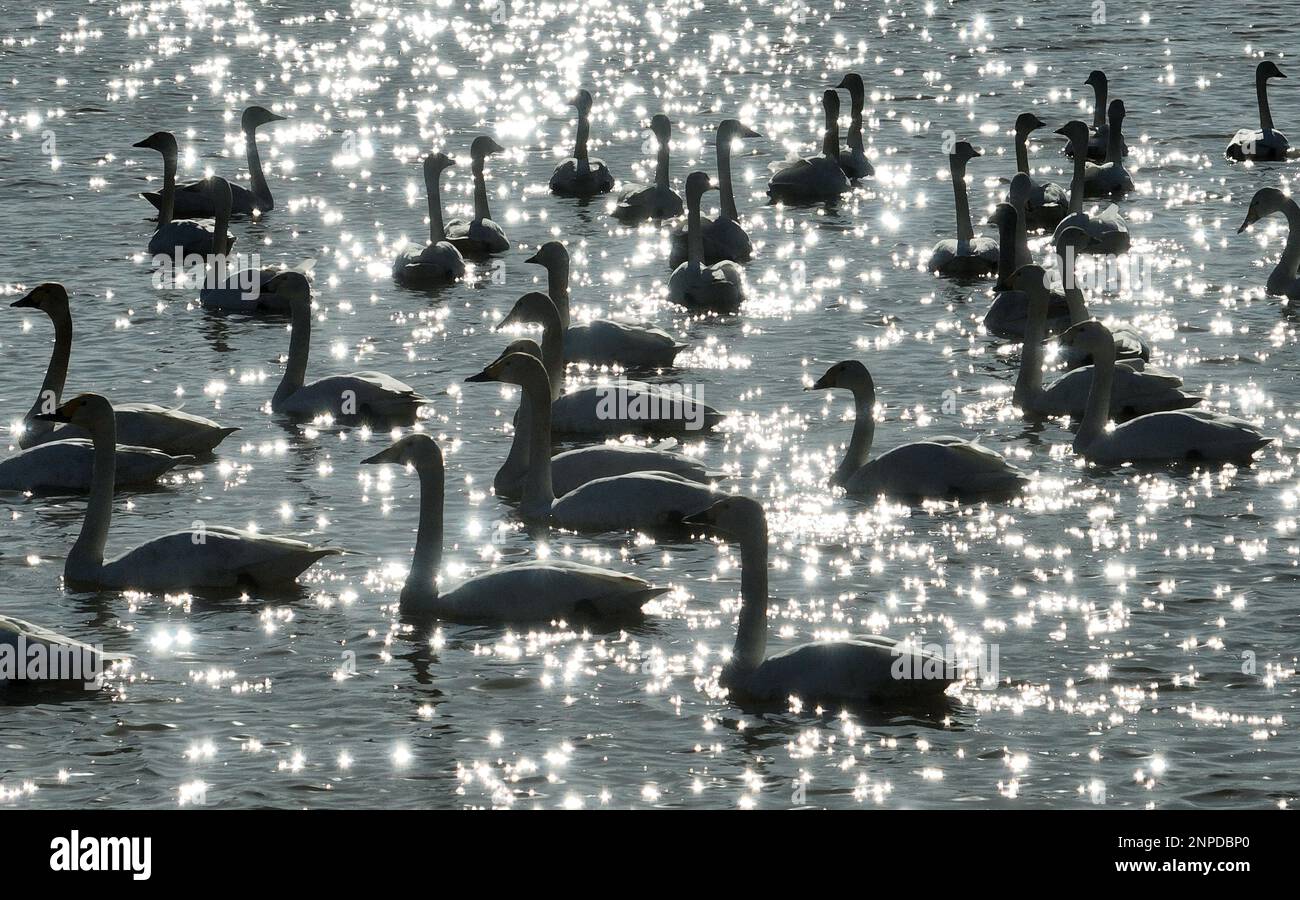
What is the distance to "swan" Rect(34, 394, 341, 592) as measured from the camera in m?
15.4

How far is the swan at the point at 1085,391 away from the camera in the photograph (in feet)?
65.9

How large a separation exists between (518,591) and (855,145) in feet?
64.6

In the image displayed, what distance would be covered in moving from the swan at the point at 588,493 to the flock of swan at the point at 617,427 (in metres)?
0.02

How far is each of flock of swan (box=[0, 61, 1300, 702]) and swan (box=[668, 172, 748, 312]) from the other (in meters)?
0.02

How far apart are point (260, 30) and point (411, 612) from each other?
35.6 meters

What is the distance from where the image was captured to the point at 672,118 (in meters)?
37.6

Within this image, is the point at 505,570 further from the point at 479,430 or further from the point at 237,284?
the point at 237,284

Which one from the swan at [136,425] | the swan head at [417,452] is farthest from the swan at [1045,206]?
the swan head at [417,452]

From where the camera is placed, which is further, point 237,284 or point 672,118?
point 672,118

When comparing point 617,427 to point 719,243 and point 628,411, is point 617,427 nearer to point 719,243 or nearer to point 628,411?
point 628,411

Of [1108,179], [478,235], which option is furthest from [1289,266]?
[478,235]

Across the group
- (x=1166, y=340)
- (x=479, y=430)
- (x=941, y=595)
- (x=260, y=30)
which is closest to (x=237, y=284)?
(x=479, y=430)

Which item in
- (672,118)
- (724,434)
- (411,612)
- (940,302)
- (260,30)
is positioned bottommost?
(411,612)

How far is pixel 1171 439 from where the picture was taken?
60.7 feet
